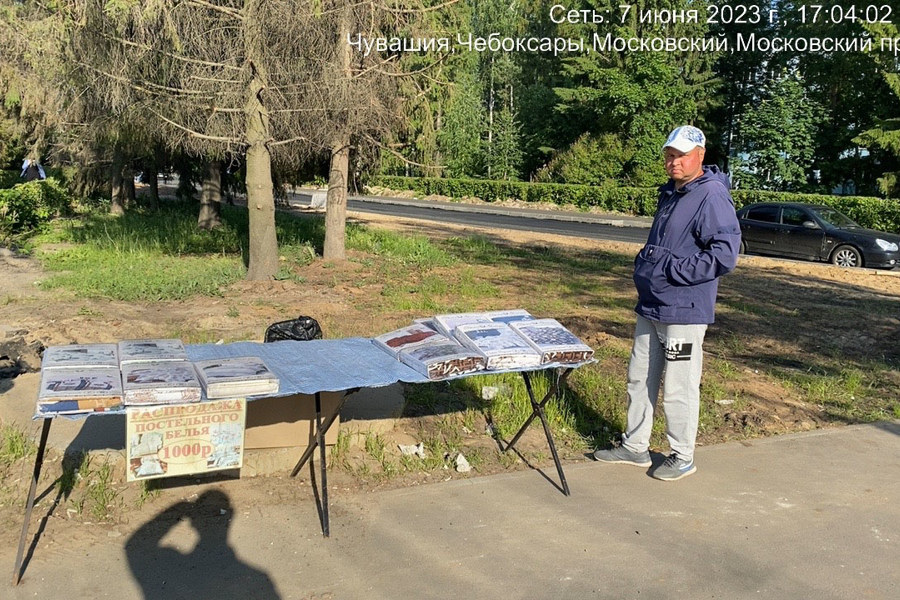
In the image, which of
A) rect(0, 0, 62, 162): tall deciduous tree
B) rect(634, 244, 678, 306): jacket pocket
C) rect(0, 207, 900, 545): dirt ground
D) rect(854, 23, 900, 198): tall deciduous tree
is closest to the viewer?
rect(634, 244, 678, 306): jacket pocket

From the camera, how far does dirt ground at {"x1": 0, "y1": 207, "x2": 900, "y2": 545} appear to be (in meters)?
6.03

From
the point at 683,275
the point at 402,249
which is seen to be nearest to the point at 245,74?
the point at 402,249

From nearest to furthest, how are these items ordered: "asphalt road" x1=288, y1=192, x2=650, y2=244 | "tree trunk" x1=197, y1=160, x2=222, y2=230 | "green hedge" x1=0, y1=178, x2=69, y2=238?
"green hedge" x1=0, y1=178, x2=69, y2=238 → "tree trunk" x1=197, y1=160, x2=222, y2=230 → "asphalt road" x1=288, y1=192, x2=650, y2=244

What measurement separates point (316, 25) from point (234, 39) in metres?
1.18

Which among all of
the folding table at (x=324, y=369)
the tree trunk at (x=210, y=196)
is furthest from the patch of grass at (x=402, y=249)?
the folding table at (x=324, y=369)

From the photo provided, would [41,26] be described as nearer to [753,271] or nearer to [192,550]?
[192,550]

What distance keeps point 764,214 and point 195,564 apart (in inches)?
728

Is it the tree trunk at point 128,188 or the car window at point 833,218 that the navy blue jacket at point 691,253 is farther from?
the tree trunk at point 128,188

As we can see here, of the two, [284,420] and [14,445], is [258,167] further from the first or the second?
[284,420]

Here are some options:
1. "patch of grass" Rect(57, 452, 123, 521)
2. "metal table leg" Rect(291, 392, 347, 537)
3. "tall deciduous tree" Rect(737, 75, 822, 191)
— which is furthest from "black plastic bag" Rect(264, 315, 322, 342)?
"tall deciduous tree" Rect(737, 75, 822, 191)

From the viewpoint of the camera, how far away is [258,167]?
11.9 metres

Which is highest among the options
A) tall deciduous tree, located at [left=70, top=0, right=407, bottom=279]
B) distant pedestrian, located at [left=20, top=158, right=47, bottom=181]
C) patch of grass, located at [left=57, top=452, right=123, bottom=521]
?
tall deciduous tree, located at [left=70, top=0, right=407, bottom=279]

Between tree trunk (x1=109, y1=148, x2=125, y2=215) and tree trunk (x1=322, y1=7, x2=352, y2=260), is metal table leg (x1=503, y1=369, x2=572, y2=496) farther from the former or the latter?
tree trunk (x1=109, y1=148, x2=125, y2=215)

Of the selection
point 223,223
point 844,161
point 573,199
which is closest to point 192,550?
point 223,223
